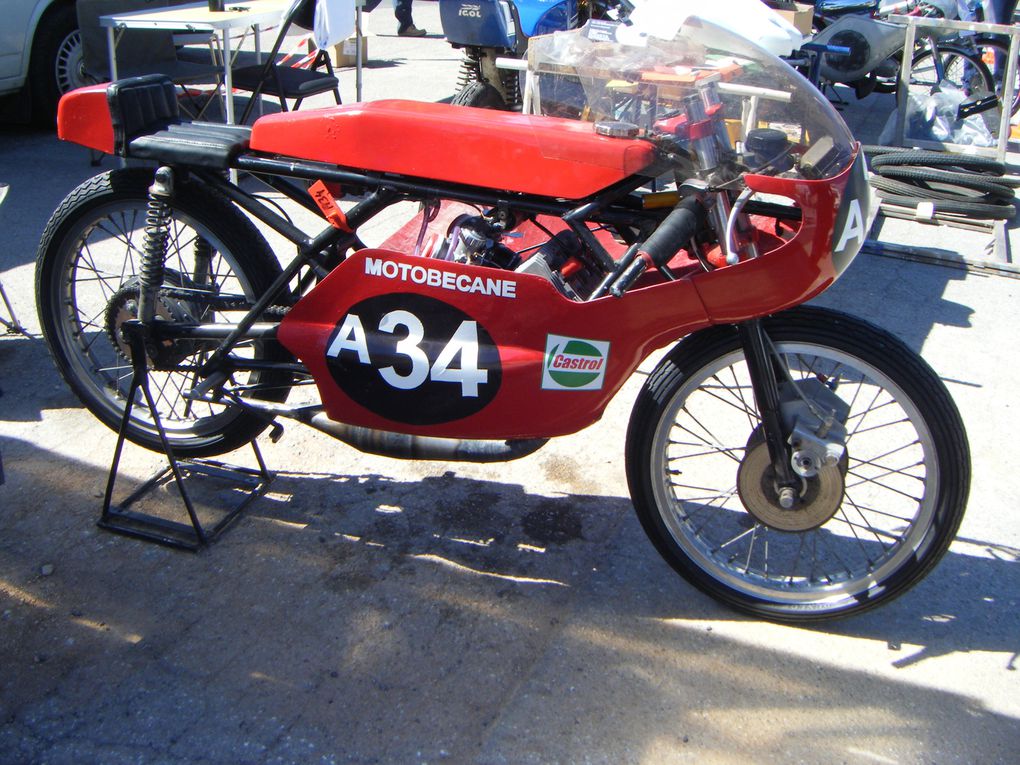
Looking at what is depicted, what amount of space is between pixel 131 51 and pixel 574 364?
18.9ft

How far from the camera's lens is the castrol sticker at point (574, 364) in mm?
2707

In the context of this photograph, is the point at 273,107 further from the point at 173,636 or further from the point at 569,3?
the point at 173,636

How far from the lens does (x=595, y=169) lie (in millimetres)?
2564

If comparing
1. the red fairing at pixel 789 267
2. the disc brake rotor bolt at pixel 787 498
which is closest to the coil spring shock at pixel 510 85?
the red fairing at pixel 789 267

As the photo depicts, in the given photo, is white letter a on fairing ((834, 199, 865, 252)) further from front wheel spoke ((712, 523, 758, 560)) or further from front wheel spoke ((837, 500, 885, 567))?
front wheel spoke ((712, 523, 758, 560))

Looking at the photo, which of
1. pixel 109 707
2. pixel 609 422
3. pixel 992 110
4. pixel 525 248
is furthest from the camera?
pixel 992 110

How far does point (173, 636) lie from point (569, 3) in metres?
5.61

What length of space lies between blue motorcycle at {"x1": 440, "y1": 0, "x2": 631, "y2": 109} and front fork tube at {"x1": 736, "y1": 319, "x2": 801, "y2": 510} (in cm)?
445

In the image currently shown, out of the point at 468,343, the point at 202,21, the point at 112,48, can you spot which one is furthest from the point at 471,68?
the point at 468,343

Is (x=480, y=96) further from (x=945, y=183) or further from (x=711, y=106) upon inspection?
(x=711, y=106)

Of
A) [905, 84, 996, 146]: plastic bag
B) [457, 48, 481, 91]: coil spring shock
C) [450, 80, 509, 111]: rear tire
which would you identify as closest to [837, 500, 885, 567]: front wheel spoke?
[450, 80, 509, 111]: rear tire

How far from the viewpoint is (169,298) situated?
10.7ft

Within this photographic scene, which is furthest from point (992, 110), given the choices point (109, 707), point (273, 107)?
point (109, 707)

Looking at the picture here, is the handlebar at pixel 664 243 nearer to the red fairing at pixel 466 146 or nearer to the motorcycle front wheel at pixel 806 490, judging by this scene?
the red fairing at pixel 466 146
